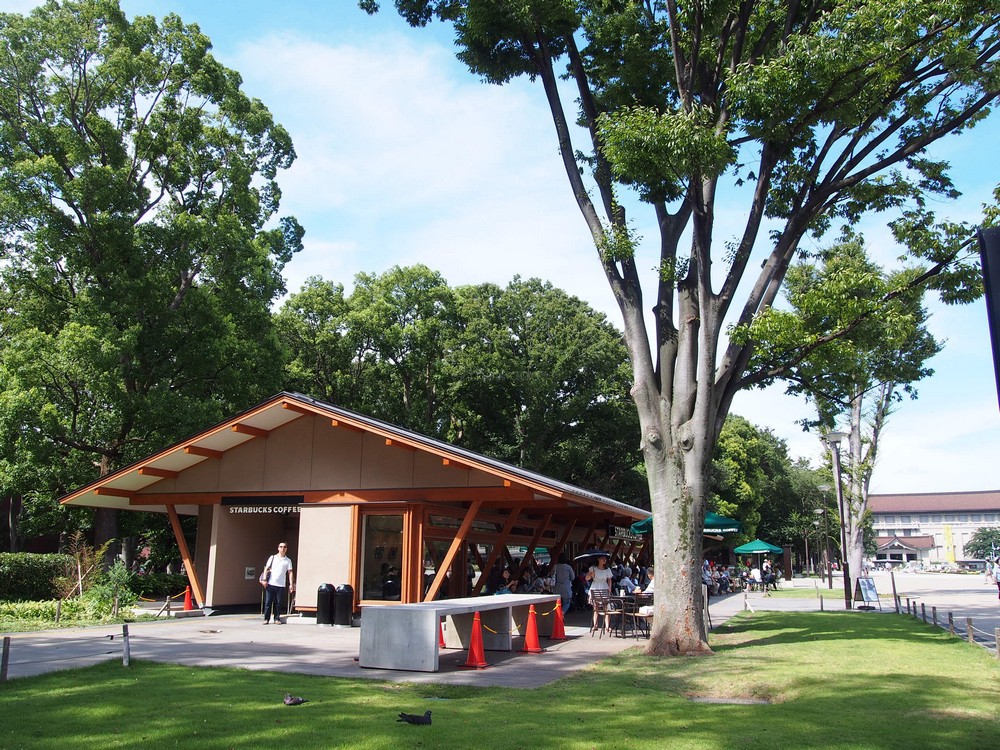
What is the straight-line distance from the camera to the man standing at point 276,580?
16109 mm

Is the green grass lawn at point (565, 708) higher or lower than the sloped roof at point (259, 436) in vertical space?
lower

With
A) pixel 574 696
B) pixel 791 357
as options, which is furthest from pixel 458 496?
pixel 574 696

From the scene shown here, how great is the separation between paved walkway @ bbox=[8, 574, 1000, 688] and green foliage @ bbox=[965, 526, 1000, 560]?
118m

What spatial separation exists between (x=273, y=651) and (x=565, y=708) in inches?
240

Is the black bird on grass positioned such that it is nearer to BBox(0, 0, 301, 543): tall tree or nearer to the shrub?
the shrub

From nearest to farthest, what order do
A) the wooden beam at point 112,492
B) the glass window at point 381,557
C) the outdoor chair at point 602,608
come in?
the outdoor chair at point 602,608, the glass window at point 381,557, the wooden beam at point 112,492

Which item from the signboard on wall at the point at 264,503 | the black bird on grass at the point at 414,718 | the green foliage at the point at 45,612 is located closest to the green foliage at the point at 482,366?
the signboard on wall at the point at 264,503

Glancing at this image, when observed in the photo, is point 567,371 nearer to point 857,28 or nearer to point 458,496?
point 458,496

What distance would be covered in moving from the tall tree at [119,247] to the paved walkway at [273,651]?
1056 cm

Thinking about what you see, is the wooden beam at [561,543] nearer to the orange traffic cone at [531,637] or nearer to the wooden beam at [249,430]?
the wooden beam at [249,430]

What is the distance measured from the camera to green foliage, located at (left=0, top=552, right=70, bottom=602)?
70.5 ft

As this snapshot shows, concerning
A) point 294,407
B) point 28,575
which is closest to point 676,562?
point 294,407

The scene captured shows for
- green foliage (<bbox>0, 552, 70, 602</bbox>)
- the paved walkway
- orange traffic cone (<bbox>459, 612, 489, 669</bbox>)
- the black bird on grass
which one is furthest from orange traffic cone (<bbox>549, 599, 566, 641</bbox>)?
green foliage (<bbox>0, 552, 70, 602</bbox>)

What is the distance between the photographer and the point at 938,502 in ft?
452
